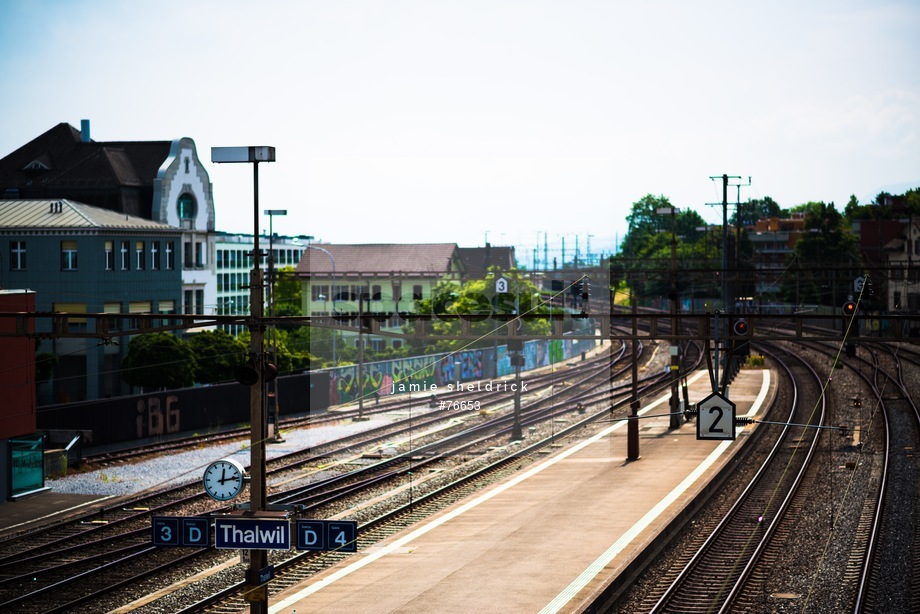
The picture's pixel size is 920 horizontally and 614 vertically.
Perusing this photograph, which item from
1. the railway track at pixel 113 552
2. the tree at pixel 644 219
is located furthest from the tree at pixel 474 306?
the tree at pixel 644 219

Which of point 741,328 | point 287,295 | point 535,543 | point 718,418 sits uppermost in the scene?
point 741,328

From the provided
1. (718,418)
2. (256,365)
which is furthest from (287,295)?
(256,365)

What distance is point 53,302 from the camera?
155ft

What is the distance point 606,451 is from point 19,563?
20.3 metres

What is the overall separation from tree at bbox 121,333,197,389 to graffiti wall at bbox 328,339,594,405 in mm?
7460

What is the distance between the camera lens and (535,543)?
2264cm

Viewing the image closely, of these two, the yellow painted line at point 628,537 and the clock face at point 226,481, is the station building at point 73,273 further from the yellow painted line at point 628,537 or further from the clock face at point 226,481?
the clock face at point 226,481

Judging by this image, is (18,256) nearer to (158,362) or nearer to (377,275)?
(158,362)

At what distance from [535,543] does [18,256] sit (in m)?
35.0

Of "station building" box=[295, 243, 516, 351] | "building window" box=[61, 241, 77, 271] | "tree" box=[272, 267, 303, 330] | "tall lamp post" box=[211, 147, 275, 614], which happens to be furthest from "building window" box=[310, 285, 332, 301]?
"tall lamp post" box=[211, 147, 275, 614]

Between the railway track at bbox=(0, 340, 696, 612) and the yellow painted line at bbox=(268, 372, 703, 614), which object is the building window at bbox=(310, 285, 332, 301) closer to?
the yellow painted line at bbox=(268, 372, 703, 614)

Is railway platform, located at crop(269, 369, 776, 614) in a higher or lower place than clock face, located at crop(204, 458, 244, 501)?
lower

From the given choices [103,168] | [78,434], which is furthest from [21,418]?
[103,168]

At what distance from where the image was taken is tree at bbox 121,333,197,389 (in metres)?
43.4
